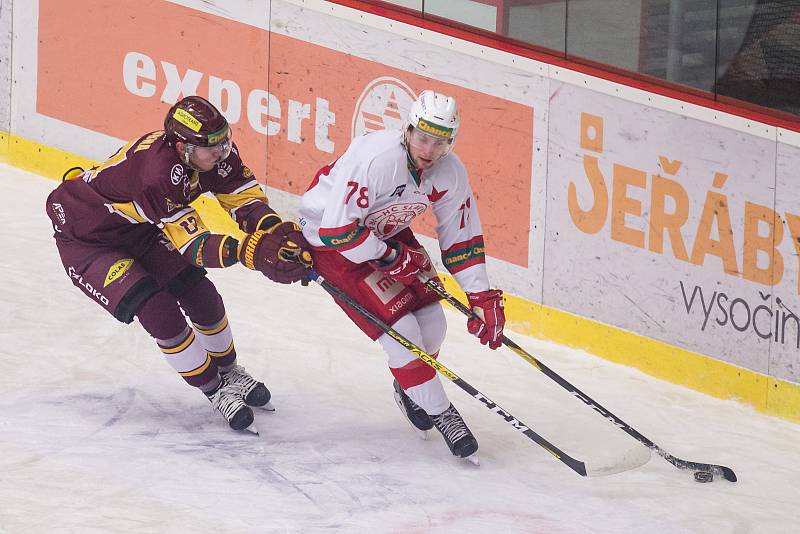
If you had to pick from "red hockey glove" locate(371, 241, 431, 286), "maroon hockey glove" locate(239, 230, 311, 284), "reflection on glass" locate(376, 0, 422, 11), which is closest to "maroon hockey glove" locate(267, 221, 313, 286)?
"maroon hockey glove" locate(239, 230, 311, 284)

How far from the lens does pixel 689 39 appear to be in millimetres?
Answer: 4758

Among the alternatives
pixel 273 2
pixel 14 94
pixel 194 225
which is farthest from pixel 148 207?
pixel 14 94

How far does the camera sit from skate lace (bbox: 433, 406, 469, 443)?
366 centimetres

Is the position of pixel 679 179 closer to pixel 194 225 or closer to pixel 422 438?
pixel 422 438

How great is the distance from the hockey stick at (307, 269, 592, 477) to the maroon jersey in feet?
1.23

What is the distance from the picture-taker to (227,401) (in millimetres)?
3797

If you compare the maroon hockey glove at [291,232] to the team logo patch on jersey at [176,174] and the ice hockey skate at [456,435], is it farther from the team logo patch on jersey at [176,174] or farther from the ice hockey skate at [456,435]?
the ice hockey skate at [456,435]

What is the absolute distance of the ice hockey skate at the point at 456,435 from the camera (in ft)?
12.0

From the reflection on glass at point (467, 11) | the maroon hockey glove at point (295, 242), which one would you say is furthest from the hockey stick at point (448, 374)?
the reflection on glass at point (467, 11)

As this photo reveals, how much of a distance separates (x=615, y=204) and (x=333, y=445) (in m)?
1.75

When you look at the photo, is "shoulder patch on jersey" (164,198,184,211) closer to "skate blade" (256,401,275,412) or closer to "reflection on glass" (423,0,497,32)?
"skate blade" (256,401,275,412)

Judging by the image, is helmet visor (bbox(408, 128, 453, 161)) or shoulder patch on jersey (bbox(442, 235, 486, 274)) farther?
shoulder patch on jersey (bbox(442, 235, 486, 274))

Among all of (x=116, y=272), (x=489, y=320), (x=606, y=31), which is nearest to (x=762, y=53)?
(x=606, y=31)

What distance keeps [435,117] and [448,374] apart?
2.48 ft
